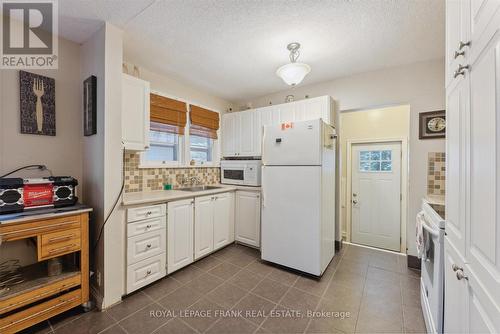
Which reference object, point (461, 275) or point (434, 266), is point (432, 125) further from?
point (461, 275)

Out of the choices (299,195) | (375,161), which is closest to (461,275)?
(299,195)

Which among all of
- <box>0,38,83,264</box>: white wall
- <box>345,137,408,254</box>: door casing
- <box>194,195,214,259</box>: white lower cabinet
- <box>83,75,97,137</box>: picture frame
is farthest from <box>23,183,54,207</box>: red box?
<box>345,137,408,254</box>: door casing

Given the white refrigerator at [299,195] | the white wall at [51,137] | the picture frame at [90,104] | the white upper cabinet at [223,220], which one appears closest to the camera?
the white wall at [51,137]

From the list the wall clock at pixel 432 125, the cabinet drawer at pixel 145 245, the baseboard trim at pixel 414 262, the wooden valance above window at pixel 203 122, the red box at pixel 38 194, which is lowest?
the baseboard trim at pixel 414 262

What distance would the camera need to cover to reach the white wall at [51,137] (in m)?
→ 1.72

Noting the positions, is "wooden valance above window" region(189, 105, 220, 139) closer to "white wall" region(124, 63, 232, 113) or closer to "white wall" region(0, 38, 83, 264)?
"white wall" region(124, 63, 232, 113)

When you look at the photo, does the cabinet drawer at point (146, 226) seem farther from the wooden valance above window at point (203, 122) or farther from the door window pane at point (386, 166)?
the door window pane at point (386, 166)

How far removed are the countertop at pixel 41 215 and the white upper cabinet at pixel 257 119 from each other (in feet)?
7.73

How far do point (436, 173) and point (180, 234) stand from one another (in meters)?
3.15

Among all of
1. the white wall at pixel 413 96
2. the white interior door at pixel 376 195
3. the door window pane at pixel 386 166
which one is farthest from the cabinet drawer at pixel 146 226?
the door window pane at pixel 386 166

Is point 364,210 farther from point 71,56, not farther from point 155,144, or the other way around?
point 71,56

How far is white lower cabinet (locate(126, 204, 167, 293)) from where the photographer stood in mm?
1950

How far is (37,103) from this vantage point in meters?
1.85

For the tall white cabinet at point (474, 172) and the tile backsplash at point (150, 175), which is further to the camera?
the tile backsplash at point (150, 175)
